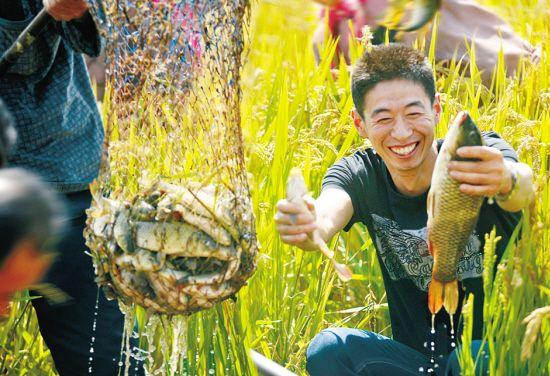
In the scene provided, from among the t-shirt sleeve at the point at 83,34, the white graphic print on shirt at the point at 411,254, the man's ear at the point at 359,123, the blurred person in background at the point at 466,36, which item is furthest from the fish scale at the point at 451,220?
the blurred person in background at the point at 466,36

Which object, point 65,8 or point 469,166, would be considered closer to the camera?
point 469,166

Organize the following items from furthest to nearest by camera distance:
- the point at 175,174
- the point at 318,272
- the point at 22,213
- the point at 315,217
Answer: the point at 318,272, the point at 175,174, the point at 315,217, the point at 22,213

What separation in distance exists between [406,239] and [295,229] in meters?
0.58

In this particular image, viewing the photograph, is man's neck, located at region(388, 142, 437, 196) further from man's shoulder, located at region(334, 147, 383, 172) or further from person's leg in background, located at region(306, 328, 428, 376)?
person's leg in background, located at region(306, 328, 428, 376)

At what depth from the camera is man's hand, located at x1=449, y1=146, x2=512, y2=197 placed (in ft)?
6.89

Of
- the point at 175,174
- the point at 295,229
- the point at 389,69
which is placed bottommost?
the point at 295,229

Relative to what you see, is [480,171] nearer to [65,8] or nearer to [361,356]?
→ [361,356]

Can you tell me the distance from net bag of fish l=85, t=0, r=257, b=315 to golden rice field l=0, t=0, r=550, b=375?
0.33ft

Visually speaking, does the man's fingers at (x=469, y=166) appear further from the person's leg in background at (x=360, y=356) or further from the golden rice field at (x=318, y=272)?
the person's leg in background at (x=360, y=356)

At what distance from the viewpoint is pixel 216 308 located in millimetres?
2768

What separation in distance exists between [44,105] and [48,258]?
139 centimetres

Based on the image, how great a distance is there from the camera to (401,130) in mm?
2594

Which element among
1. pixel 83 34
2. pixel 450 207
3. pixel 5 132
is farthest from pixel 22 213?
pixel 83 34

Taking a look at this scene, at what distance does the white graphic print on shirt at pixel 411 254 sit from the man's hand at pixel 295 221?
0.52m
